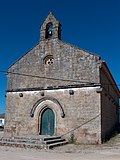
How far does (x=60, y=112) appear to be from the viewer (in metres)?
17.0

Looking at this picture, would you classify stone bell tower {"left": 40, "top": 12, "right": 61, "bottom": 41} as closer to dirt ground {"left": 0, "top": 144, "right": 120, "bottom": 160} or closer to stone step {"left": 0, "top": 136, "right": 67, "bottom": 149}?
stone step {"left": 0, "top": 136, "right": 67, "bottom": 149}

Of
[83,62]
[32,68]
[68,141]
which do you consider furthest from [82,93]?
[32,68]

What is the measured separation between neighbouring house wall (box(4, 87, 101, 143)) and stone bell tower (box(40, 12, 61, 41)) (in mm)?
4805

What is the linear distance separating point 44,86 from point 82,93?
132 inches

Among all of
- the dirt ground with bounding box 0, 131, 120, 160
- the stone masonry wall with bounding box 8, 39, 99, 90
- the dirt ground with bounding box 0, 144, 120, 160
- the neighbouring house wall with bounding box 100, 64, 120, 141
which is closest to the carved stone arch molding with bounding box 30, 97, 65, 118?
the stone masonry wall with bounding box 8, 39, 99, 90

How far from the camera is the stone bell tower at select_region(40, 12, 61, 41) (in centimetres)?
1891

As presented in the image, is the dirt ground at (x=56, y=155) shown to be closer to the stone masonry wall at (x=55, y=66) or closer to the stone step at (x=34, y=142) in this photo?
the stone step at (x=34, y=142)

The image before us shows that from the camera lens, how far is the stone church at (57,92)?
635 inches

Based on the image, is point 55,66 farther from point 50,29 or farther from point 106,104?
point 106,104

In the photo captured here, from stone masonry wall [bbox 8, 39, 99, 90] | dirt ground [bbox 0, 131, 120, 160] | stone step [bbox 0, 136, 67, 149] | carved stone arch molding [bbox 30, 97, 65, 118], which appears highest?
stone masonry wall [bbox 8, 39, 99, 90]

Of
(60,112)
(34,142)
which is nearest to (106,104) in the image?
(60,112)

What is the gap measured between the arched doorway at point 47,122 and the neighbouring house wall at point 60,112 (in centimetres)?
33

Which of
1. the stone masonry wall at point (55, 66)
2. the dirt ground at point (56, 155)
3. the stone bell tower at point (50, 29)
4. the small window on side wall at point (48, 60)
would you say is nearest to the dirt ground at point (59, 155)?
the dirt ground at point (56, 155)

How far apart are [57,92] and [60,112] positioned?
1572 millimetres
